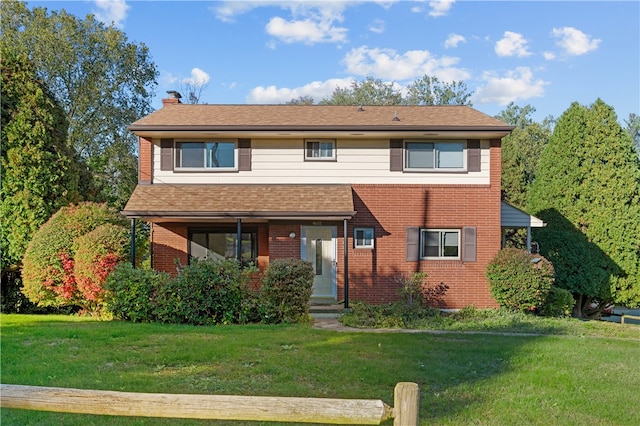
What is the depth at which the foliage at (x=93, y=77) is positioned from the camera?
82.7ft

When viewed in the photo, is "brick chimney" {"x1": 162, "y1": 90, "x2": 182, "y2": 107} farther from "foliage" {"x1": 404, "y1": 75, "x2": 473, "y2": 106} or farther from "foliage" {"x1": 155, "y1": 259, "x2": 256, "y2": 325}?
"foliage" {"x1": 404, "y1": 75, "x2": 473, "y2": 106}

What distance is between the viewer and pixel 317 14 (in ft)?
55.7

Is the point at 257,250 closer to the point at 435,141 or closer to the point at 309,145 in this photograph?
the point at 309,145

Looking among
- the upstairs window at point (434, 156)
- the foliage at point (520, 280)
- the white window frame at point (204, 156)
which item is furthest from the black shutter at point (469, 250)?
the white window frame at point (204, 156)

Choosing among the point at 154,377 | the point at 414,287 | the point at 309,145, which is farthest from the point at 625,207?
the point at 154,377

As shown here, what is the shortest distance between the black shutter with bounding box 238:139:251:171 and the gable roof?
628 millimetres

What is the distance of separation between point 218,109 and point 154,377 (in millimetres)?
12589

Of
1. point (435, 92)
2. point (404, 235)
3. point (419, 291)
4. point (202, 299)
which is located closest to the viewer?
point (202, 299)

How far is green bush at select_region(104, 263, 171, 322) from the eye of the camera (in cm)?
1195

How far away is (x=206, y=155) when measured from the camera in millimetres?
15617

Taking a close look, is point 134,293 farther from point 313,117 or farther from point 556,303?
point 556,303

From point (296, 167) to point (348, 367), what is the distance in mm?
8940

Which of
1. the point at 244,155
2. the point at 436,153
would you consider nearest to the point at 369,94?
the point at 436,153

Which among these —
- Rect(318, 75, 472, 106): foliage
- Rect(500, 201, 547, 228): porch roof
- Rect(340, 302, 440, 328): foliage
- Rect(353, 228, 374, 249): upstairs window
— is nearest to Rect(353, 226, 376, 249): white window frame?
Rect(353, 228, 374, 249): upstairs window
